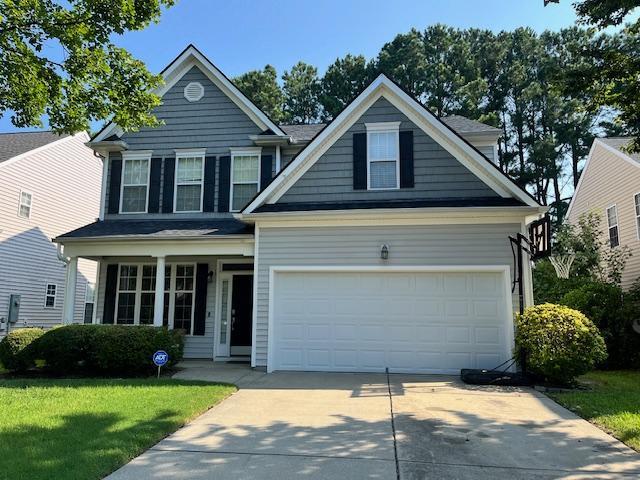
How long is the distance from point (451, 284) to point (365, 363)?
2.56 meters

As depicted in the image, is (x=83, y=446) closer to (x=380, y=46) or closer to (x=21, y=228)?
(x=21, y=228)

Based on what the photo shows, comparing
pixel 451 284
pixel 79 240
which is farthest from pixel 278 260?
pixel 79 240

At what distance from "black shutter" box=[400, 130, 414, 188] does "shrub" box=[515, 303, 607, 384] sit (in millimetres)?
4013

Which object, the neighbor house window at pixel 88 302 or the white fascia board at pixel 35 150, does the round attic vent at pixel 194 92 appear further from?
the neighbor house window at pixel 88 302

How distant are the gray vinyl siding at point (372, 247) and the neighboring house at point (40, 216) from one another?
329 inches

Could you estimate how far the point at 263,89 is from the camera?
33.9m

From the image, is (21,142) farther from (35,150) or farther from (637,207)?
(637,207)

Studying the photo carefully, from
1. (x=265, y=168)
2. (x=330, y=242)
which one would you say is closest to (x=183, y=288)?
(x=265, y=168)

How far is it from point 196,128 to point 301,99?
23301 millimetres

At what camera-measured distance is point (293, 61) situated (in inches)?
1462

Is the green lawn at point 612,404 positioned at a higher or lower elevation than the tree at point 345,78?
lower

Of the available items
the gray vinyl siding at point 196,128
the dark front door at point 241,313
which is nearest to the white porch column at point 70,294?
the gray vinyl siding at point 196,128

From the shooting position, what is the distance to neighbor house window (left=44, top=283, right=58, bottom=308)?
61.4ft

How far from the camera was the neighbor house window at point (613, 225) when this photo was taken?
17703 millimetres
